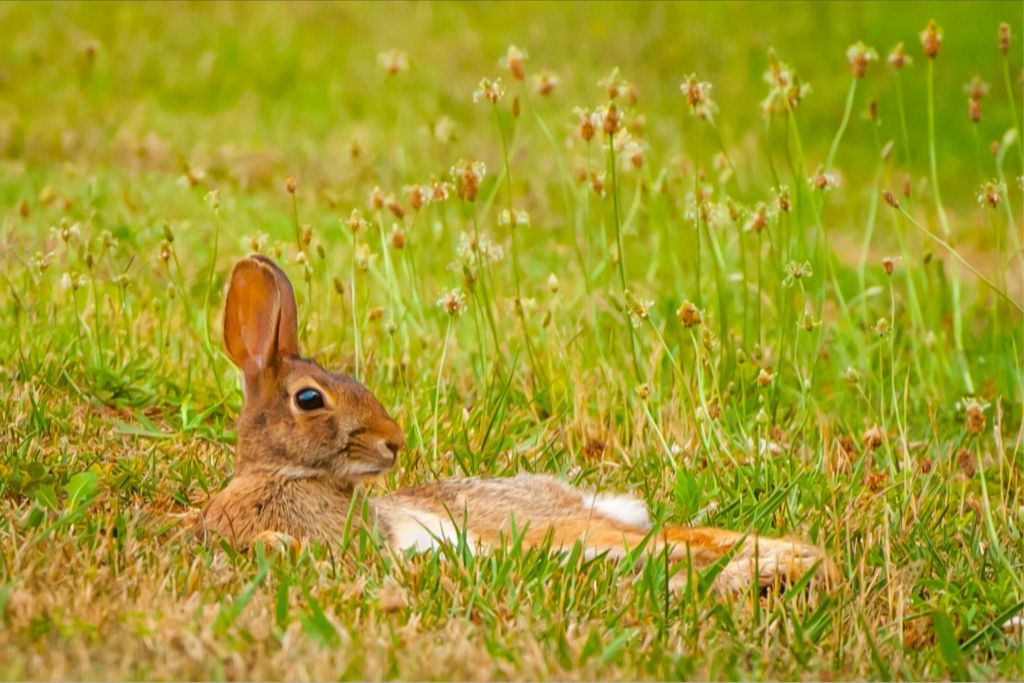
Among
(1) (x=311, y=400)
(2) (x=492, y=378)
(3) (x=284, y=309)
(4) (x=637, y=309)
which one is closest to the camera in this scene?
(1) (x=311, y=400)

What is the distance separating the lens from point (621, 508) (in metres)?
4.53

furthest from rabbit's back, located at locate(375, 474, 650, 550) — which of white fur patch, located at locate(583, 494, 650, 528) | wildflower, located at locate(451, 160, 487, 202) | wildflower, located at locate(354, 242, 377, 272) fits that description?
wildflower, located at locate(354, 242, 377, 272)

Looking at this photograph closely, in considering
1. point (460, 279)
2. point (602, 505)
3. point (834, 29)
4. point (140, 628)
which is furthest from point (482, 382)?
point (834, 29)

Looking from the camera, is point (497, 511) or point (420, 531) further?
point (497, 511)

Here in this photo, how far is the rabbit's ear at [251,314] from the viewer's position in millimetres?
4352

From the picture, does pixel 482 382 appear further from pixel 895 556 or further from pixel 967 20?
pixel 967 20

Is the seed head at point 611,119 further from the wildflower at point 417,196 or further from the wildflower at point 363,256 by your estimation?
the wildflower at point 363,256

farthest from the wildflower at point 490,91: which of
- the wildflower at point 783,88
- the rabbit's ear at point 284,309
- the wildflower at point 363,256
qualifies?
the wildflower at point 783,88

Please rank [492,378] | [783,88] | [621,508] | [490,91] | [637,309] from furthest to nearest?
[492,378]
[783,88]
[490,91]
[637,309]
[621,508]

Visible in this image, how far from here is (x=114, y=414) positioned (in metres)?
5.23

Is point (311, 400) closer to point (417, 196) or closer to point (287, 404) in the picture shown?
point (287, 404)

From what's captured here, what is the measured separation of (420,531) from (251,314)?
809mm

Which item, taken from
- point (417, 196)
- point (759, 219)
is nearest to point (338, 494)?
point (417, 196)

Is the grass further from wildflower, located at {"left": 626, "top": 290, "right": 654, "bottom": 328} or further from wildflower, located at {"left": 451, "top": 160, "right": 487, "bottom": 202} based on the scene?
wildflower, located at {"left": 451, "top": 160, "right": 487, "bottom": 202}
